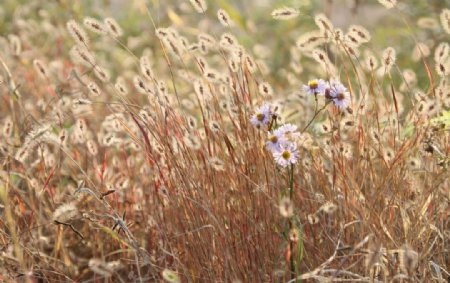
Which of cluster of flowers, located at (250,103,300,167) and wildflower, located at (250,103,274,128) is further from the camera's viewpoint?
wildflower, located at (250,103,274,128)

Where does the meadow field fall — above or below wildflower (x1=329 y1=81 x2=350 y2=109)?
below

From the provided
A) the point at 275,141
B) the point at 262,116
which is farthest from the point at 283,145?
the point at 262,116

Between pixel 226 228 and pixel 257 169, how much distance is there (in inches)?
6.5

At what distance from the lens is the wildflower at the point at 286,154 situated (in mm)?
1704

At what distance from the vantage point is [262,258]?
6.21 feet

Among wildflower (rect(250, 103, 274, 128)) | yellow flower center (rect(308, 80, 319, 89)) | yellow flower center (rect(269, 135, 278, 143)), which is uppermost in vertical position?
yellow flower center (rect(308, 80, 319, 89))

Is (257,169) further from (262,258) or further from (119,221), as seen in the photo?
(119,221)

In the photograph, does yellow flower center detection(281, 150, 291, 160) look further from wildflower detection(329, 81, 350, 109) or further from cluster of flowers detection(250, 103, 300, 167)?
wildflower detection(329, 81, 350, 109)

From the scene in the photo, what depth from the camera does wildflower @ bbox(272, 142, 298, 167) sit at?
1704 millimetres

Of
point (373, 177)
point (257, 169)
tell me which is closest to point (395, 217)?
point (373, 177)

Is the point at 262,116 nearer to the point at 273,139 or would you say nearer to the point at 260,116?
the point at 260,116

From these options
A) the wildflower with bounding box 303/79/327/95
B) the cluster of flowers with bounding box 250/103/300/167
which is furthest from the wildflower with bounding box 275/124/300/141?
the wildflower with bounding box 303/79/327/95

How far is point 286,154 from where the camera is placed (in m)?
1.71

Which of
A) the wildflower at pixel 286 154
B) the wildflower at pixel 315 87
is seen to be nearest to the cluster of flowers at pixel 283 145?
the wildflower at pixel 286 154
